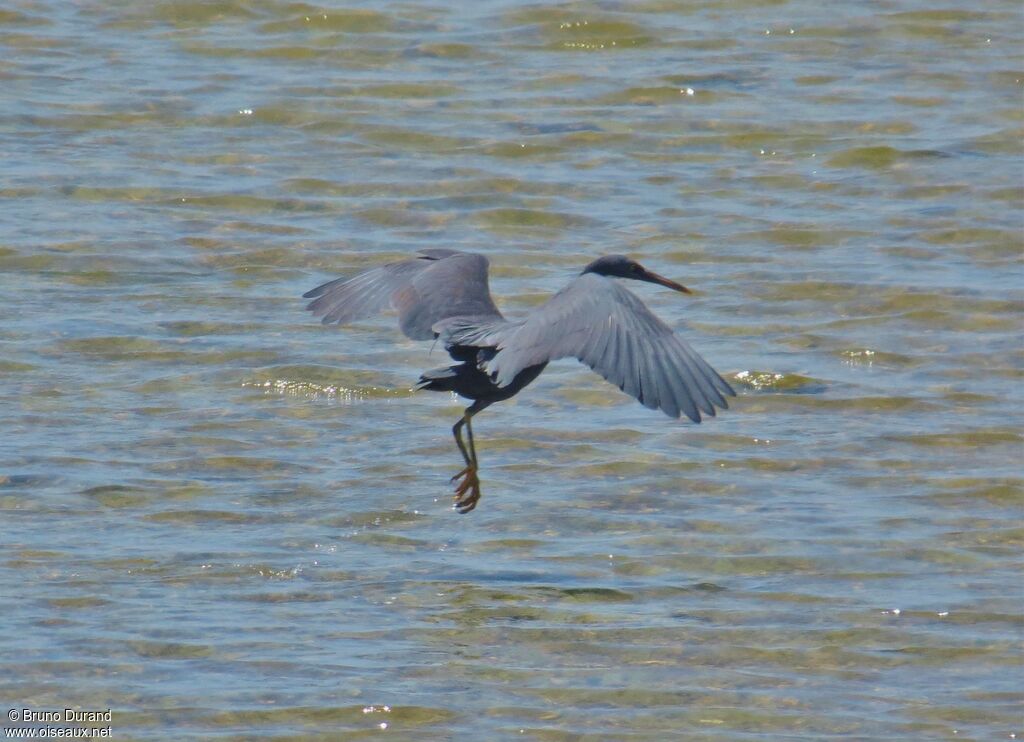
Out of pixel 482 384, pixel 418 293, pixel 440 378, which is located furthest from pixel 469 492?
pixel 418 293

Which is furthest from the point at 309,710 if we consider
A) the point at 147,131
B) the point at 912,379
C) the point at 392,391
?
the point at 147,131

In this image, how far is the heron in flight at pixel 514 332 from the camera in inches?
239

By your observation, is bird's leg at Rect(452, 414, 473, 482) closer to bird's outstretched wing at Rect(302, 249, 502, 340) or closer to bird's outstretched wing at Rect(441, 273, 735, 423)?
bird's outstretched wing at Rect(302, 249, 502, 340)

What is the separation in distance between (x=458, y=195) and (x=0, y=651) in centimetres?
566

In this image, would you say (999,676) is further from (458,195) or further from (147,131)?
(147,131)

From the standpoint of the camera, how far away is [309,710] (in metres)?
5.41

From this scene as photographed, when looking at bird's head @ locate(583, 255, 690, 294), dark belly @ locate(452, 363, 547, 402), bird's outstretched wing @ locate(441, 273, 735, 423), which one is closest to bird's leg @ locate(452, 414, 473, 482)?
dark belly @ locate(452, 363, 547, 402)

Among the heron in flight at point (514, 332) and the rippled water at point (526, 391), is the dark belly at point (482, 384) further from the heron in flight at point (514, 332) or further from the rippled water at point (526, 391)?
the rippled water at point (526, 391)

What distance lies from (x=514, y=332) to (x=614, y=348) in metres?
0.42

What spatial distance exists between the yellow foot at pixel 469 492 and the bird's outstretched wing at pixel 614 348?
485mm

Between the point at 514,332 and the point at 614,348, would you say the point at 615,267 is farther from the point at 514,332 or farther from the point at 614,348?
the point at 614,348

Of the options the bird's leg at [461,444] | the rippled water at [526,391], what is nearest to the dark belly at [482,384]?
the bird's leg at [461,444]

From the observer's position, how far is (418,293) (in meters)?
7.31

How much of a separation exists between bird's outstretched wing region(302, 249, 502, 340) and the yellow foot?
52 cm
